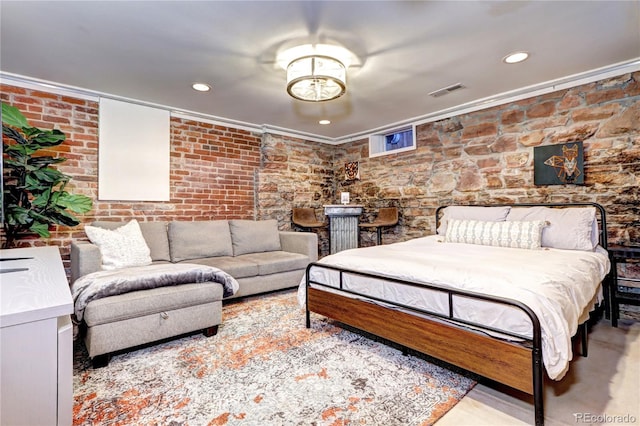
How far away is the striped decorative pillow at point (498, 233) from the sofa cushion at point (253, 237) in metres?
2.16

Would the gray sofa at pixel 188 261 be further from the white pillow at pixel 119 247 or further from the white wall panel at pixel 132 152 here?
the white wall panel at pixel 132 152

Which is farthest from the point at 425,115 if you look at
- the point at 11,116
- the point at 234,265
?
the point at 11,116

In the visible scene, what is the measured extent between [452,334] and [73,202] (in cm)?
326

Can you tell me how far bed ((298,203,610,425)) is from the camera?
145cm

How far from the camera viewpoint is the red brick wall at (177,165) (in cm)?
323

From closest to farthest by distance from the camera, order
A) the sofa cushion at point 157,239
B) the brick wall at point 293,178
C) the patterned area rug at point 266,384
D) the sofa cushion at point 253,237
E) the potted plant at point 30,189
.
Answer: the patterned area rug at point 266,384 < the potted plant at point 30,189 < the sofa cushion at point 157,239 < the sofa cushion at point 253,237 < the brick wall at point 293,178

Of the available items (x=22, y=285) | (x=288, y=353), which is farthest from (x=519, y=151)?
(x=22, y=285)

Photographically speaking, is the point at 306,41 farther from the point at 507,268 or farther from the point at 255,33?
the point at 507,268

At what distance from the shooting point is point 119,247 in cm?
276

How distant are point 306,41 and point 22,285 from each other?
2226 mm

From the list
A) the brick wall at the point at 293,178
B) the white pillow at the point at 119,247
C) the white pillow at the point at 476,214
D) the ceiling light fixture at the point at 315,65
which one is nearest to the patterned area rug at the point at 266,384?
the white pillow at the point at 119,247

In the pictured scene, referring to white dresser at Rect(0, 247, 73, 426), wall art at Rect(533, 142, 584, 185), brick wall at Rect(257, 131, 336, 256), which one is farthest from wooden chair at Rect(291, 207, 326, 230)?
white dresser at Rect(0, 247, 73, 426)

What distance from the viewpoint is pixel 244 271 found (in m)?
3.32

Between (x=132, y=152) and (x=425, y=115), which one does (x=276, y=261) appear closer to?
(x=132, y=152)
